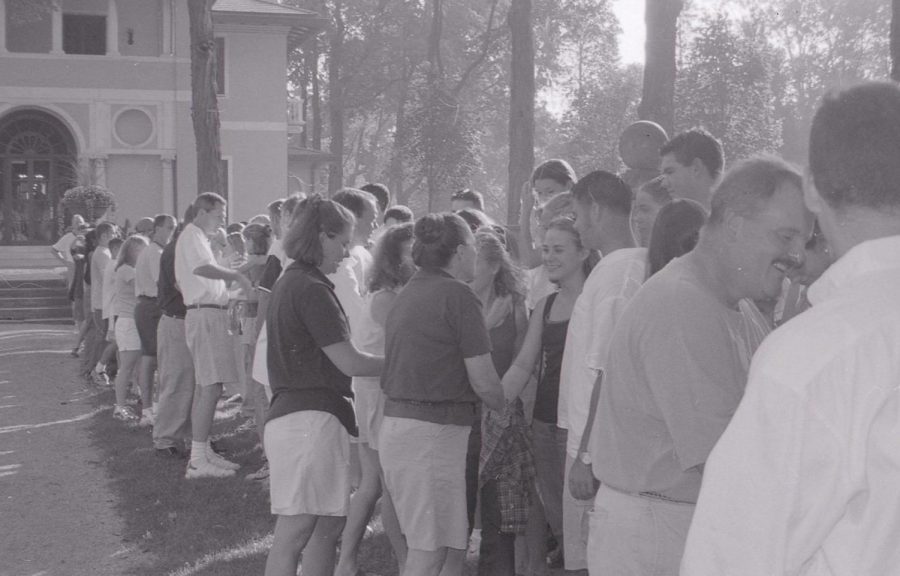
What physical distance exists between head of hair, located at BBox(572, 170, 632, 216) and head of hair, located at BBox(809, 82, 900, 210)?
2.86 metres

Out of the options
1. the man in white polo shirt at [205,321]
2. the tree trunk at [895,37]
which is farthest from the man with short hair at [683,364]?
the man in white polo shirt at [205,321]

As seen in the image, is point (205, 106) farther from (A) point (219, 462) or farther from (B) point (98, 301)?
(A) point (219, 462)

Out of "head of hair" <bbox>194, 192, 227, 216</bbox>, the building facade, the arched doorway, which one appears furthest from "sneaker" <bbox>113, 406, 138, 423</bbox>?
the arched doorway

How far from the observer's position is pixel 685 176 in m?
5.08

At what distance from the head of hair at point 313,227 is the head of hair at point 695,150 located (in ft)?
4.79

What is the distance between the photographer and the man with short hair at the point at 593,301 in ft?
14.0

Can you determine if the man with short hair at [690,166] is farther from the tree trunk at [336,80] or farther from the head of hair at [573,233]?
the tree trunk at [336,80]

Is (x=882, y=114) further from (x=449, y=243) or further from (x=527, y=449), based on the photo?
(x=527, y=449)

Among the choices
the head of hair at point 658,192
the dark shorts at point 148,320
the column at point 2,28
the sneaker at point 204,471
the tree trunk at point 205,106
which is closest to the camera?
the head of hair at point 658,192

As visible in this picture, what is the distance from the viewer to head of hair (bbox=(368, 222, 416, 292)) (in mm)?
5734

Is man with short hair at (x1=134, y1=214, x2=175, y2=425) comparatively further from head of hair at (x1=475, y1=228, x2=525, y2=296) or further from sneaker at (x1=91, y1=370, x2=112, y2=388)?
head of hair at (x1=475, y1=228, x2=525, y2=296)

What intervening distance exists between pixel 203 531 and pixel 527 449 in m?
2.67

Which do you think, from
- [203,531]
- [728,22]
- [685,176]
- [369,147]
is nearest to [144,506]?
[203,531]

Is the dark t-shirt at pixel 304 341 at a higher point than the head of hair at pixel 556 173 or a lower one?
lower
